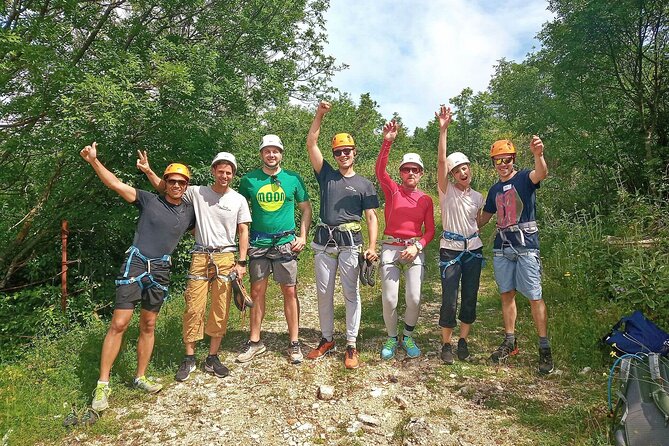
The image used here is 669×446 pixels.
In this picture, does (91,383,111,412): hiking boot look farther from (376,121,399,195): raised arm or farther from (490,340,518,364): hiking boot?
(490,340,518,364): hiking boot

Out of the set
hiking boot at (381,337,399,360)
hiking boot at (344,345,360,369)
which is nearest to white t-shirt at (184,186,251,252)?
hiking boot at (344,345,360,369)

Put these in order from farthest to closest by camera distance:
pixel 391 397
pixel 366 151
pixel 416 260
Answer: pixel 366 151
pixel 416 260
pixel 391 397

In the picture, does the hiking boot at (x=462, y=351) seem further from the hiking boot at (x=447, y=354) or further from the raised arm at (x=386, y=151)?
the raised arm at (x=386, y=151)

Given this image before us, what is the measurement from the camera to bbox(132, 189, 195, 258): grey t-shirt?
4203 mm

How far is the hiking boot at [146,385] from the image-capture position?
4277mm

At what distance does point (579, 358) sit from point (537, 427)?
1.64 metres

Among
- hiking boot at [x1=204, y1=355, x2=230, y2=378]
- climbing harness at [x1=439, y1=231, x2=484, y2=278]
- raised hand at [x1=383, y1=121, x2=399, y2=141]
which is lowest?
hiking boot at [x1=204, y1=355, x2=230, y2=378]

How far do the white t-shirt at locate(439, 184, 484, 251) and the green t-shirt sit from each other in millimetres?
2022

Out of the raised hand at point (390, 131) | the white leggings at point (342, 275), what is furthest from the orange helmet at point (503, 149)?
the white leggings at point (342, 275)

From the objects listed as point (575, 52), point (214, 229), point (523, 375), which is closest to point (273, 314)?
point (214, 229)

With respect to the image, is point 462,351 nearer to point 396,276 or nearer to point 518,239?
point 396,276

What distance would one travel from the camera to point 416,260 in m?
4.90

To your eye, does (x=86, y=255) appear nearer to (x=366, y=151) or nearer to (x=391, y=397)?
(x=391, y=397)

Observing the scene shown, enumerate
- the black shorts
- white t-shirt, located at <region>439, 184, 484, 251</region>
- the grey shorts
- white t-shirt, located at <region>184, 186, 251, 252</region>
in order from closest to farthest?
the black shorts
white t-shirt, located at <region>184, 186, 251, 252</region>
white t-shirt, located at <region>439, 184, 484, 251</region>
the grey shorts
